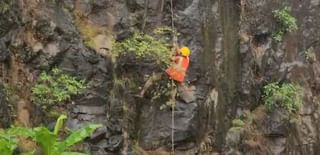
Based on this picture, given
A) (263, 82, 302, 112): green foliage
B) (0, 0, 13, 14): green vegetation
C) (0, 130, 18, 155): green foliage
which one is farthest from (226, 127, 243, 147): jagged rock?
(0, 130, 18, 155): green foliage

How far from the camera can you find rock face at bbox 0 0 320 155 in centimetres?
796

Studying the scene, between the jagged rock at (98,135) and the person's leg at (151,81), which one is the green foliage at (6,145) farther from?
the person's leg at (151,81)

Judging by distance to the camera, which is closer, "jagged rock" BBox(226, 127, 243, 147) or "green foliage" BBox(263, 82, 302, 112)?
"jagged rock" BBox(226, 127, 243, 147)

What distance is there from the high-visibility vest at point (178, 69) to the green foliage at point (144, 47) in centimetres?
16

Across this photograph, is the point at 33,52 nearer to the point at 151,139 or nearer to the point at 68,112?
the point at 68,112

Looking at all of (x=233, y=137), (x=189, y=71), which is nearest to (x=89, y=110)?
(x=189, y=71)

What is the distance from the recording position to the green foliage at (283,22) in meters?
11.1

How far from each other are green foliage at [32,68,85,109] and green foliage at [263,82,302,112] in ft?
13.4

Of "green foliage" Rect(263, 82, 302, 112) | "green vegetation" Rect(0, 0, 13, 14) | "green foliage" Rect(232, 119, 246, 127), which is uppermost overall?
"green vegetation" Rect(0, 0, 13, 14)

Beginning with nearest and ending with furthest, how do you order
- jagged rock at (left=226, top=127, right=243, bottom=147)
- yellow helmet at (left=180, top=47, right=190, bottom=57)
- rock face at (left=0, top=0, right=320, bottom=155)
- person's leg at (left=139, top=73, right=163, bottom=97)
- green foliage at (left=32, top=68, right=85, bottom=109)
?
green foliage at (left=32, top=68, right=85, bottom=109)
rock face at (left=0, top=0, right=320, bottom=155)
person's leg at (left=139, top=73, right=163, bottom=97)
yellow helmet at (left=180, top=47, right=190, bottom=57)
jagged rock at (left=226, top=127, right=243, bottom=147)

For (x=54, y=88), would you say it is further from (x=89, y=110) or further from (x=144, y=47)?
(x=144, y=47)

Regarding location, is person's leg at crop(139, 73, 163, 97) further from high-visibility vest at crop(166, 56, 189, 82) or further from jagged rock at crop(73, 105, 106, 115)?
jagged rock at crop(73, 105, 106, 115)

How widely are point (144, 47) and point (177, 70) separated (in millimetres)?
686

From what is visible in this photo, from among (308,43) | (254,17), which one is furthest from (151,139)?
(308,43)
